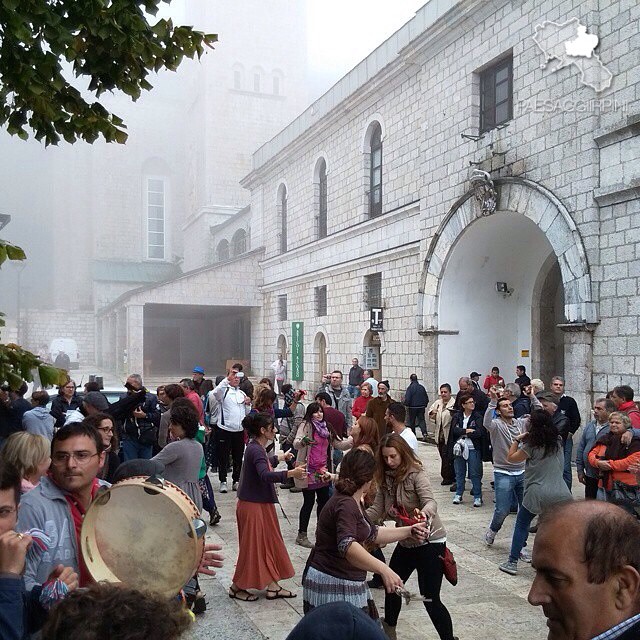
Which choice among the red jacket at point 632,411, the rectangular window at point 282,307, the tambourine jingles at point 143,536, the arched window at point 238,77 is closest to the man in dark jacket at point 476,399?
the red jacket at point 632,411

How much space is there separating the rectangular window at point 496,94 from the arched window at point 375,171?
532cm

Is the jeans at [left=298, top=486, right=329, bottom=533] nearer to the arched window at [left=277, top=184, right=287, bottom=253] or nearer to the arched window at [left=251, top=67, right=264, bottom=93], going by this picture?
the arched window at [left=277, top=184, right=287, bottom=253]

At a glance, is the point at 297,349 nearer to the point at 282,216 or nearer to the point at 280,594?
the point at 282,216

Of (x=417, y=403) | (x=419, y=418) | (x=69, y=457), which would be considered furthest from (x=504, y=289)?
(x=69, y=457)

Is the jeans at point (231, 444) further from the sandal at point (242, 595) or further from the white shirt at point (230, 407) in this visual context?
the sandal at point (242, 595)

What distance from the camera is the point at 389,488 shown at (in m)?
4.79

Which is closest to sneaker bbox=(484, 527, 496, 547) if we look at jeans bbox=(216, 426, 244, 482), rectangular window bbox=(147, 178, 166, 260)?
jeans bbox=(216, 426, 244, 482)

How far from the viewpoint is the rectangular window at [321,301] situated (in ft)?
77.8

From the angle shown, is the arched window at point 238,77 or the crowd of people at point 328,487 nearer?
the crowd of people at point 328,487

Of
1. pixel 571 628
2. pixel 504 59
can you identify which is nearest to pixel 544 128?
pixel 504 59

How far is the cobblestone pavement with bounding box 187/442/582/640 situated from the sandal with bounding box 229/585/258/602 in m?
0.05

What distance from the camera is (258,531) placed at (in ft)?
18.5

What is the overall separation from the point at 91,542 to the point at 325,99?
71.1 ft

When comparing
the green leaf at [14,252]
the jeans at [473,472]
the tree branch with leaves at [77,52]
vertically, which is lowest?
the jeans at [473,472]
